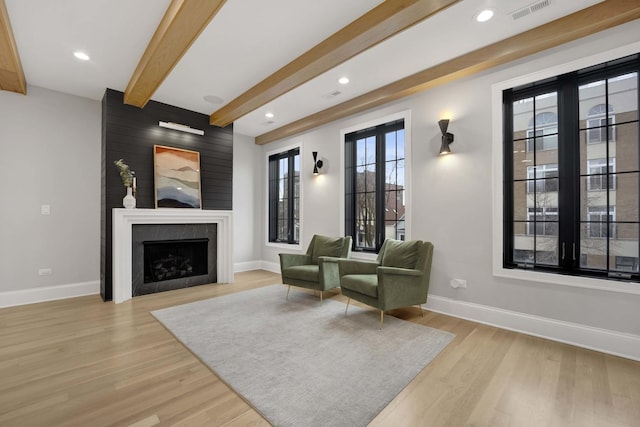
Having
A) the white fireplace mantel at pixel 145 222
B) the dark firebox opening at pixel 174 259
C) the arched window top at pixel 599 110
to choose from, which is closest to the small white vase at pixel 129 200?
the white fireplace mantel at pixel 145 222

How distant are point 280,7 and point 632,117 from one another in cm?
332

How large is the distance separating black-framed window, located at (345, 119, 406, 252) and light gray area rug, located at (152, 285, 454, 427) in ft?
4.16

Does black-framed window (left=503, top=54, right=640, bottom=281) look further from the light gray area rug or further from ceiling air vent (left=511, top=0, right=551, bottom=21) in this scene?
the light gray area rug

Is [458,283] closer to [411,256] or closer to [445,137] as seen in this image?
[411,256]

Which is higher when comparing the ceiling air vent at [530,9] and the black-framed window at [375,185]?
the ceiling air vent at [530,9]

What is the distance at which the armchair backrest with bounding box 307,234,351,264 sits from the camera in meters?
4.33

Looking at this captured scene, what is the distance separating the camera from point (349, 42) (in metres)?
2.70

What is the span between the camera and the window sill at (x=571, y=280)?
7.93 feet

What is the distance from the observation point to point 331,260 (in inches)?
154

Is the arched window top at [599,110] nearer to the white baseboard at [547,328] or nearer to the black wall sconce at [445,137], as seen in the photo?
the black wall sconce at [445,137]

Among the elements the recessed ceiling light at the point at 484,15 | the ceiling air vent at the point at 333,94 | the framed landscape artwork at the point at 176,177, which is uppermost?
the ceiling air vent at the point at 333,94

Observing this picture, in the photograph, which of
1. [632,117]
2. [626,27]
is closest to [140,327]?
[632,117]

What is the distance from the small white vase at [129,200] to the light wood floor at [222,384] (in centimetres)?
177

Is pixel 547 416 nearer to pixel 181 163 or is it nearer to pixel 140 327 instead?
pixel 140 327
